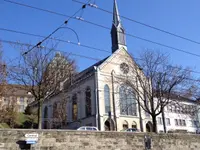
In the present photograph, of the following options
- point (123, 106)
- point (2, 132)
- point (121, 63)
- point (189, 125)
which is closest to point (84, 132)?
point (2, 132)

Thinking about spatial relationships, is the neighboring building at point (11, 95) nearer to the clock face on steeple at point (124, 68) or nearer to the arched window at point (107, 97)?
the arched window at point (107, 97)

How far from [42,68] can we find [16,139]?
10.6 metres

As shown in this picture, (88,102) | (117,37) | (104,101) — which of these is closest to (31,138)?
(104,101)

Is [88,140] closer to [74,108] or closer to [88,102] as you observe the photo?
[88,102]

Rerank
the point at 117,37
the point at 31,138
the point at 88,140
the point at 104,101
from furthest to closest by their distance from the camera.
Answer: the point at 117,37, the point at 104,101, the point at 88,140, the point at 31,138

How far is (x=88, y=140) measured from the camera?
1736 centimetres

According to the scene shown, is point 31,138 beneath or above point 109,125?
beneath

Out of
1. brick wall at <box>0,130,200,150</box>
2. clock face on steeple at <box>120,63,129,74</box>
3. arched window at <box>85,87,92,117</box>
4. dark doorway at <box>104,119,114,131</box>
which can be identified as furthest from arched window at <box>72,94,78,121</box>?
brick wall at <box>0,130,200,150</box>

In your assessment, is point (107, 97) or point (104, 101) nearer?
point (104, 101)

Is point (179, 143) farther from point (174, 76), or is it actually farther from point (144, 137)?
point (174, 76)

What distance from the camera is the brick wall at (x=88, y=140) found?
14555mm

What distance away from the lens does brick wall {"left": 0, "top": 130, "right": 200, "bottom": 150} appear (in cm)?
1455

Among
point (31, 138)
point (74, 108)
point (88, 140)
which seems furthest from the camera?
point (74, 108)

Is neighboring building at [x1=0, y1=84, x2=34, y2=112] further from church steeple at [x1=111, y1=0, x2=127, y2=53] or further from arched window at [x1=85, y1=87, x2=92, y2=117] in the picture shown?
church steeple at [x1=111, y1=0, x2=127, y2=53]
